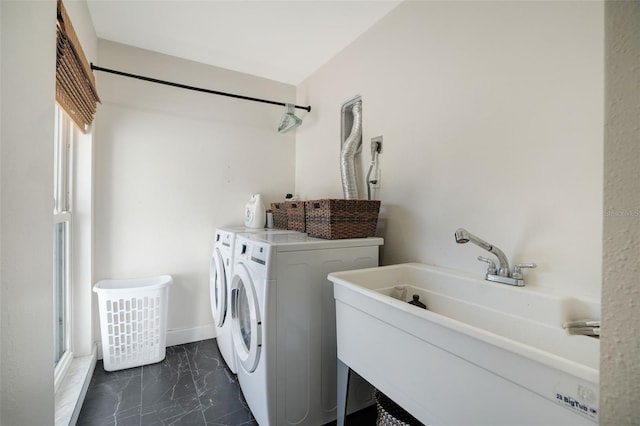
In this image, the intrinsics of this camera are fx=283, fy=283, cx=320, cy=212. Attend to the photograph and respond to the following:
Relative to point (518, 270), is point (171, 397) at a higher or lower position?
lower

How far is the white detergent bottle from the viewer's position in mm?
2592

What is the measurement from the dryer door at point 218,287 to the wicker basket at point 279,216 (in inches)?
21.6

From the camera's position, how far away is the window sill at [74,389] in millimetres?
1486

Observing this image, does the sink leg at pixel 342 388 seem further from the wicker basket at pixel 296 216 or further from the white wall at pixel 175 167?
the white wall at pixel 175 167

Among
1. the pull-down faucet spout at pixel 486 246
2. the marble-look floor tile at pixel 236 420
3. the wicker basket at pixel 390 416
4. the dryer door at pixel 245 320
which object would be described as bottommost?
the marble-look floor tile at pixel 236 420

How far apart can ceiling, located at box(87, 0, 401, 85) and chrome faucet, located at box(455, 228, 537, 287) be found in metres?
1.61

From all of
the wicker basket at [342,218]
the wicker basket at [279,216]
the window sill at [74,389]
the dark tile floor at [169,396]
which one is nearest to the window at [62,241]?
the window sill at [74,389]

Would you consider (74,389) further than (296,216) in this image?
No

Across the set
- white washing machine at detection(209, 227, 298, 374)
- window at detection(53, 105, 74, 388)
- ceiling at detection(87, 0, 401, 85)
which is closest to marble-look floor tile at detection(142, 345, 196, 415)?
white washing machine at detection(209, 227, 298, 374)

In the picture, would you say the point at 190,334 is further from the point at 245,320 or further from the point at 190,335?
the point at 245,320

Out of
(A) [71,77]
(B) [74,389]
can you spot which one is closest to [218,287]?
(B) [74,389]

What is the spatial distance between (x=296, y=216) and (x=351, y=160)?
60 cm

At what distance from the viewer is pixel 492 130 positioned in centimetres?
136

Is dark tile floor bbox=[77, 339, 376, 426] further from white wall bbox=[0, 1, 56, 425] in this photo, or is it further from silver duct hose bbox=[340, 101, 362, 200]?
silver duct hose bbox=[340, 101, 362, 200]
